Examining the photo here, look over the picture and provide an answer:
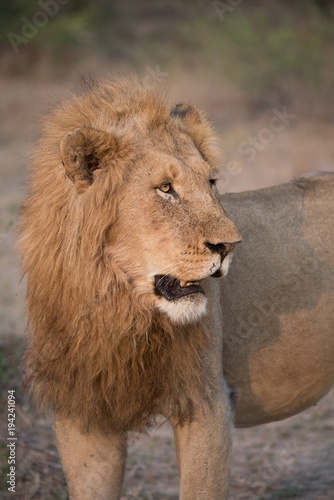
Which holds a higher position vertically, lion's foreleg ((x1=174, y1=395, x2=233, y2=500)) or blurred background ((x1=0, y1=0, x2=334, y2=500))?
blurred background ((x1=0, y1=0, x2=334, y2=500))

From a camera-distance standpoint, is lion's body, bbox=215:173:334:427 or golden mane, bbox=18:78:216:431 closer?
golden mane, bbox=18:78:216:431

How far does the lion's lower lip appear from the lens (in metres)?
2.92

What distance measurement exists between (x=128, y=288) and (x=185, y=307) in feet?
0.81

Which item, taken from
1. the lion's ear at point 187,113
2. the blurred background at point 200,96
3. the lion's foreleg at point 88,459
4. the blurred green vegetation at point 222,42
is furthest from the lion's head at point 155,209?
the blurred green vegetation at point 222,42

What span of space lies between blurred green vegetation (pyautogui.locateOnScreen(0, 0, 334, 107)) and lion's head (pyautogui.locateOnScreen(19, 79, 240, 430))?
34.6ft

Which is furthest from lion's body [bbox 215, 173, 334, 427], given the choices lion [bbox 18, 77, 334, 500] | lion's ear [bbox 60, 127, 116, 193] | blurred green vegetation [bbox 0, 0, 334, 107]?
blurred green vegetation [bbox 0, 0, 334, 107]

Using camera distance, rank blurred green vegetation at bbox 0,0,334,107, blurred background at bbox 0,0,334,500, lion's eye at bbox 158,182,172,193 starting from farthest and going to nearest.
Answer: blurred green vegetation at bbox 0,0,334,107 → blurred background at bbox 0,0,334,500 → lion's eye at bbox 158,182,172,193

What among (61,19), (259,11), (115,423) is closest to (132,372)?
(115,423)

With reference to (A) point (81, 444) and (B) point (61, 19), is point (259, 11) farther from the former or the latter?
(A) point (81, 444)

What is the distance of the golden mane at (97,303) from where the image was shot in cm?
297

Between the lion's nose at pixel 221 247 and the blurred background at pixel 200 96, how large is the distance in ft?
2.79

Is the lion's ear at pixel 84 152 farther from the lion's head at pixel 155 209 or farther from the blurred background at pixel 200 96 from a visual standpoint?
the blurred background at pixel 200 96

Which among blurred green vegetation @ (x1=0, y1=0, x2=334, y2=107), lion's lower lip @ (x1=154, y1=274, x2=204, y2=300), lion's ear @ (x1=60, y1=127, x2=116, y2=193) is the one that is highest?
blurred green vegetation @ (x1=0, y1=0, x2=334, y2=107)

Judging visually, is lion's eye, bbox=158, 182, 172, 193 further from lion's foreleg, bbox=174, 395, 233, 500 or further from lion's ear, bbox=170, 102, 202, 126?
lion's foreleg, bbox=174, 395, 233, 500
